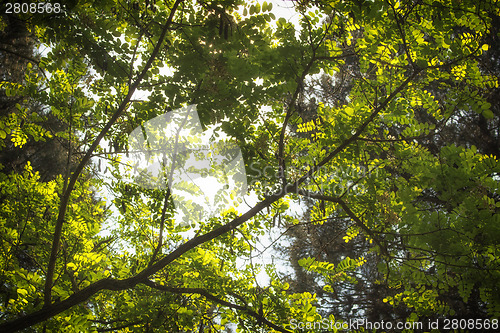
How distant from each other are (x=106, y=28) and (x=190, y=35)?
70 cm

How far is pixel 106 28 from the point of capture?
2.62 meters

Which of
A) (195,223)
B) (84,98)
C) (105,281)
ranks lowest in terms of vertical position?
(105,281)

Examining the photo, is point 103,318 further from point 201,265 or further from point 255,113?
point 255,113

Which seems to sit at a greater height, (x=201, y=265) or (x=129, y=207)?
(x=129, y=207)

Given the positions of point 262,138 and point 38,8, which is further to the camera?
point 262,138

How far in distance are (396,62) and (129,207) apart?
335cm

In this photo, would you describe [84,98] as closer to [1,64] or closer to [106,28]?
[106,28]

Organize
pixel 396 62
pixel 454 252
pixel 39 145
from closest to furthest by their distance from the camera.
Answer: pixel 454 252 → pixel 396 62 → pixel 39 145

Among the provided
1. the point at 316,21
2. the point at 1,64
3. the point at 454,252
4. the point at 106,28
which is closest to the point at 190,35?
the point at 106,28

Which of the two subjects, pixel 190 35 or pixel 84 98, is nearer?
pixel 190 35

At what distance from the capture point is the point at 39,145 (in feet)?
30.8

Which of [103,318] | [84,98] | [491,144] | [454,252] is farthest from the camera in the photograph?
[491,144]

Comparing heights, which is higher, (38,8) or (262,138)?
(38,8)

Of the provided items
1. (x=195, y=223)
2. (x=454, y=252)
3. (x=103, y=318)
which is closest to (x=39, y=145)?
(x=103, y=318)
